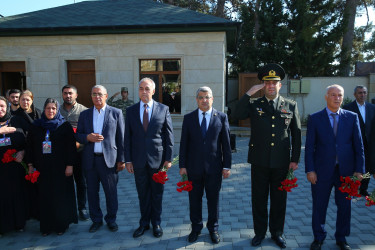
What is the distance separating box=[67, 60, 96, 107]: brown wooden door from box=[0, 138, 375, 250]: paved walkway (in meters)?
5.12

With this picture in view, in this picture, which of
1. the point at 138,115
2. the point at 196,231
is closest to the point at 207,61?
the point at 138,115

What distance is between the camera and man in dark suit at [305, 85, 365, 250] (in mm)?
3357

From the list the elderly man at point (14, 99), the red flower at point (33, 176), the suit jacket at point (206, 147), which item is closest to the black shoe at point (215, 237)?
the suit jacket at point (206, 147)

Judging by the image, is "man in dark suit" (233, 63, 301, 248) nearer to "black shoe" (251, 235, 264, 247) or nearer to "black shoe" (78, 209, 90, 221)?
"black shoe" (251, 235, 264, 247)

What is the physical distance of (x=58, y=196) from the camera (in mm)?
4020

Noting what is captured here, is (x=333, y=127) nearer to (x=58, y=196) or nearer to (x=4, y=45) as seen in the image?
(x=58, y=196)

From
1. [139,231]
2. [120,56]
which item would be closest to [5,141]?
[139,231]

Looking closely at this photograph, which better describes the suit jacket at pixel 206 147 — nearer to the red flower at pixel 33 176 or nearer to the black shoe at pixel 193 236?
the black shoe at pixel 193 236

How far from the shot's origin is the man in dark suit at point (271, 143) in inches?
136

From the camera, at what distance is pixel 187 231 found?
158 inches

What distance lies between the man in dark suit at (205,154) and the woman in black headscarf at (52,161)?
5.54 ft

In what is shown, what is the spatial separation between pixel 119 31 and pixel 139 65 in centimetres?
118

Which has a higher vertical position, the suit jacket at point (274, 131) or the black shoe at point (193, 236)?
the suit jacket at point (274, 131)

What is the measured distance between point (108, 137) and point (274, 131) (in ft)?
7.28
